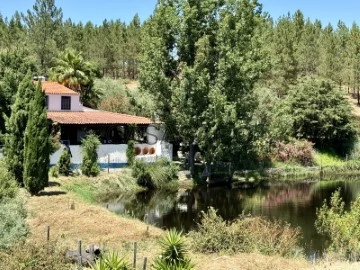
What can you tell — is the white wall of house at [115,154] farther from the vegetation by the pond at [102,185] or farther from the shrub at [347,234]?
the shrub at [347,234]

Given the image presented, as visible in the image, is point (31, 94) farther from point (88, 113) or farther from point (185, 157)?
point (185, 157)

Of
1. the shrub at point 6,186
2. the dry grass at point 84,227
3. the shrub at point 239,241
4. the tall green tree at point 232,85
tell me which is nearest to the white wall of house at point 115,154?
the tall green tree at point 232,85

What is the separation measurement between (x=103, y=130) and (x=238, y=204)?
15.6 meters

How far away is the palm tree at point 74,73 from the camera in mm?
51969

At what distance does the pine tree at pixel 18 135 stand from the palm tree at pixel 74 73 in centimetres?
2081

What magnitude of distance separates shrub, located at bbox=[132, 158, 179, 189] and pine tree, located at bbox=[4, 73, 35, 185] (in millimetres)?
10406

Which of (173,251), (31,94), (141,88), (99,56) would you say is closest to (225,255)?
(173,251)

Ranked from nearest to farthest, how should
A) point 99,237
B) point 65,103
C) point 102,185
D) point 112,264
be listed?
point 112,264, point 99,237, point 102,185, point 65,103

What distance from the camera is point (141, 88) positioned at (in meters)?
43.6

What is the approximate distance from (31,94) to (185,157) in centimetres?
1898

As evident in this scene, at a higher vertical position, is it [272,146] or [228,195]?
[272,146]

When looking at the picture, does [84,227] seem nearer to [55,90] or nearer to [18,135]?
[18,135]

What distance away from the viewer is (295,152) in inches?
2044

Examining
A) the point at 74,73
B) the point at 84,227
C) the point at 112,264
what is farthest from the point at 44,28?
the point at 112,264
